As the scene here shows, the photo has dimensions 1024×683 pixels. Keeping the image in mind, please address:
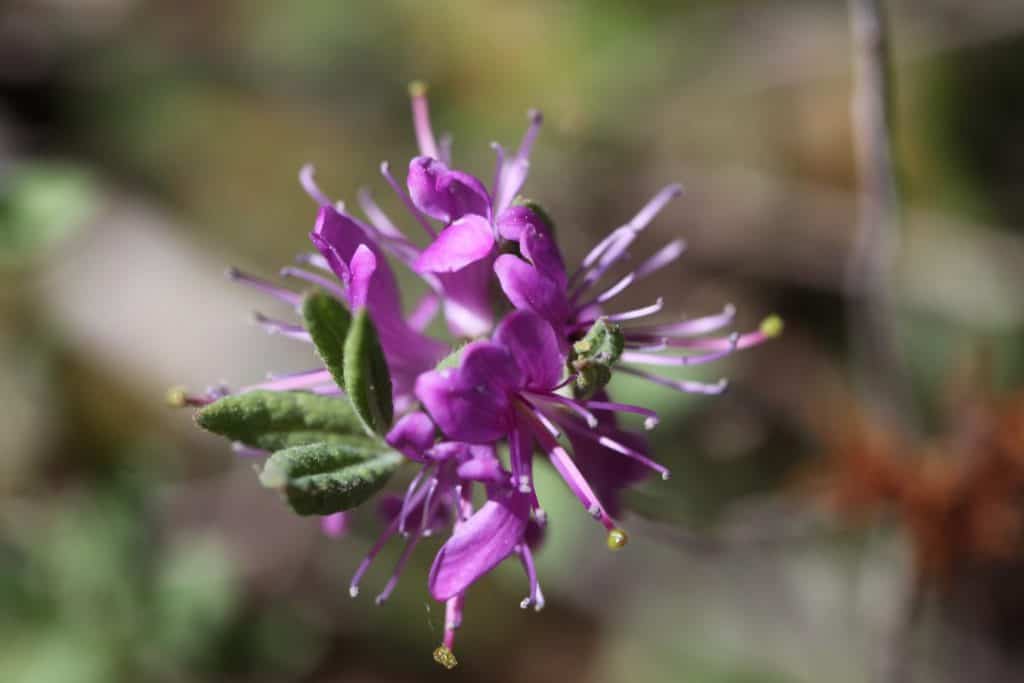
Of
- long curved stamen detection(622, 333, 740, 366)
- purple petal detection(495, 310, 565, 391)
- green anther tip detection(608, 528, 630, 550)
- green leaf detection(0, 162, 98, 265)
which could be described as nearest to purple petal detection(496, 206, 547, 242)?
purple petal detection(495, 310, 565, 391)

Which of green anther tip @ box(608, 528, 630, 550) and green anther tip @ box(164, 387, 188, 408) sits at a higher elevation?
green anther tip @ box(164, 387, 188, 408)

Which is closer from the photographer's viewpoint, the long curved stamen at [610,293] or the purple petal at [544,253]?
the purple petal at [544,253]

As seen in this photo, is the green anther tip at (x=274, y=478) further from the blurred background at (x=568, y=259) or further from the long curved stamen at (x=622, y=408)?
the blurred background at (x=568, y=259)

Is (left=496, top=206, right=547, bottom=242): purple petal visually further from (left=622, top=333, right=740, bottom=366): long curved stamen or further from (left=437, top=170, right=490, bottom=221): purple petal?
(left=622, top=333, right=740, bottom=366): long curved stamen

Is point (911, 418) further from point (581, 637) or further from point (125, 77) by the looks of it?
point (125, 77)

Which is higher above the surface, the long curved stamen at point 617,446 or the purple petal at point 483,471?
the purple petal at point 483,471

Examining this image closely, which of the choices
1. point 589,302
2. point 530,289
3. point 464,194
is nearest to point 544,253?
point 530,289

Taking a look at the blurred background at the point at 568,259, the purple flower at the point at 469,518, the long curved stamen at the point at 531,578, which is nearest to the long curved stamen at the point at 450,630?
the purple flower at the point at 469,518
